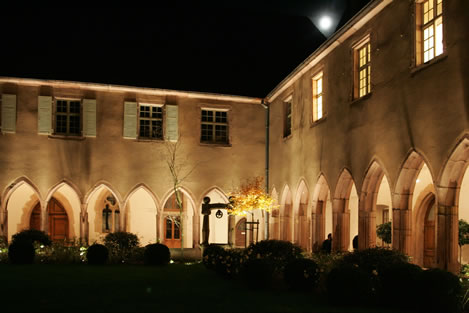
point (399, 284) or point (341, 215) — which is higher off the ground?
point (341, 215)

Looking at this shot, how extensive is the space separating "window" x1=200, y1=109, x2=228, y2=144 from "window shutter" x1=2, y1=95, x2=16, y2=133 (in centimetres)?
654

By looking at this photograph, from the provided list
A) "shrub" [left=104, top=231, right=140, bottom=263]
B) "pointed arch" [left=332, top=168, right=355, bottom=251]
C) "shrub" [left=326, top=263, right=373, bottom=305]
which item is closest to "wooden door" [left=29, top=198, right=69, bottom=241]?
"shrub" [left=104, top=231, right=140, bottom=263]

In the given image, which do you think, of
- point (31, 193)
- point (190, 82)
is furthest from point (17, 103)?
point (190, 82)

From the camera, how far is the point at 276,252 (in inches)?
451

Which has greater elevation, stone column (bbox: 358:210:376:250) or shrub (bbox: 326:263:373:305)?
stone column (bbox: 358:210:376:250)

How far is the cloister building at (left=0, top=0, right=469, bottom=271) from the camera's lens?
10844 mm

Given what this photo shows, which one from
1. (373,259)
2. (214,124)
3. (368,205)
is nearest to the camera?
(373,259)

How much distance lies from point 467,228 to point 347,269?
20.7ft

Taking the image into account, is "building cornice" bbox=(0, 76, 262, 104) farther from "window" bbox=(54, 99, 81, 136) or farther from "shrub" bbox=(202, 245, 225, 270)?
"shrub" bbox=(202, 245, 225, 270)

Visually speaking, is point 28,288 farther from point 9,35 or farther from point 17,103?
point 9,35

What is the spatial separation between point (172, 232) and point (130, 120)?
5.69 metres

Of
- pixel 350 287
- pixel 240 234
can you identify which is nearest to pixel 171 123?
pixel 240 234

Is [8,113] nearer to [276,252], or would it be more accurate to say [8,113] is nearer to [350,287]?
[276,252]

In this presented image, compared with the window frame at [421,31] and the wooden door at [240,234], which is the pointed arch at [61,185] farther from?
the window frame at [421,31]
